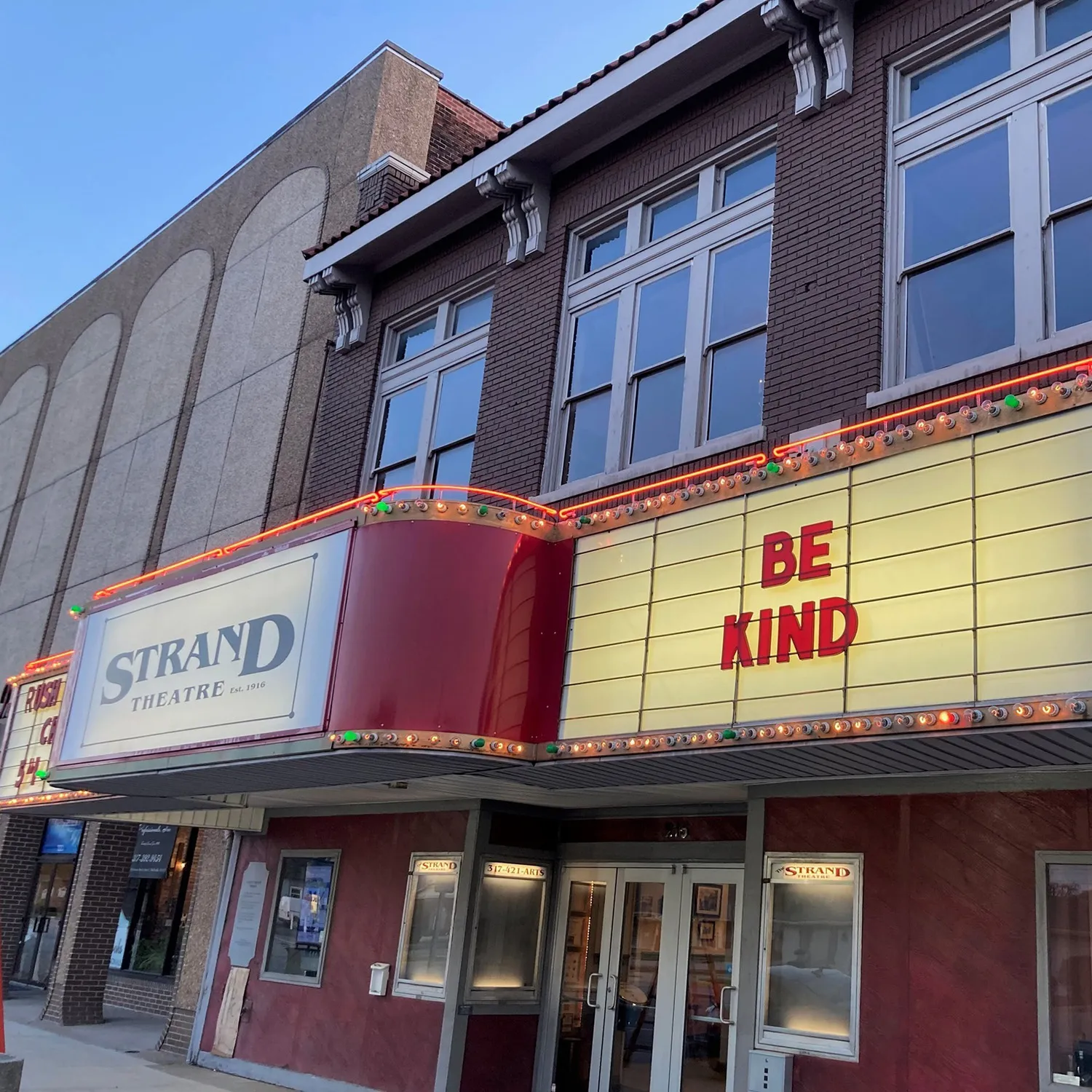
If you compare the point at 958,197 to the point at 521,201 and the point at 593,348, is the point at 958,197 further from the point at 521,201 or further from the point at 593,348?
the point at 521,201

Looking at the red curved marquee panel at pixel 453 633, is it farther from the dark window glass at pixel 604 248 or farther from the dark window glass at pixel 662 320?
the dark window glass at pixel 604 248

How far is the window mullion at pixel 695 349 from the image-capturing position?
1091cm

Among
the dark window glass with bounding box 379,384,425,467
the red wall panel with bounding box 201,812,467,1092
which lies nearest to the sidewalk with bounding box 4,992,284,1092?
the red wall panel with bounding box 201,812,467,1092

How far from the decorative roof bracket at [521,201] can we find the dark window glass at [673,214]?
1.44 m

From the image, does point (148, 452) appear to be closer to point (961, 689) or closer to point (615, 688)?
point (615, 688)

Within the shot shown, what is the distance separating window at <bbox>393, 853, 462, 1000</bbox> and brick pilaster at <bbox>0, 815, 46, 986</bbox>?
12945 millimetres

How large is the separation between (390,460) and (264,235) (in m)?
7.76

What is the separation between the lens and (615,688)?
8500 mm

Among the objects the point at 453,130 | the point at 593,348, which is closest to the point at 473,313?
the point at 593,348

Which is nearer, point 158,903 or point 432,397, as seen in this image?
point 432,397

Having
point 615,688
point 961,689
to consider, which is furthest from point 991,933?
point 615,688

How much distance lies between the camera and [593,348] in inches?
492

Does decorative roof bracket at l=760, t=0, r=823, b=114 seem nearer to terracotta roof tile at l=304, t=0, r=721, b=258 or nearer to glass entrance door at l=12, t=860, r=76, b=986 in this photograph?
terracotta roof tile at l=304, t=0, r=721, b=258

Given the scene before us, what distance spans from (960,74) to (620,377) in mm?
4183
